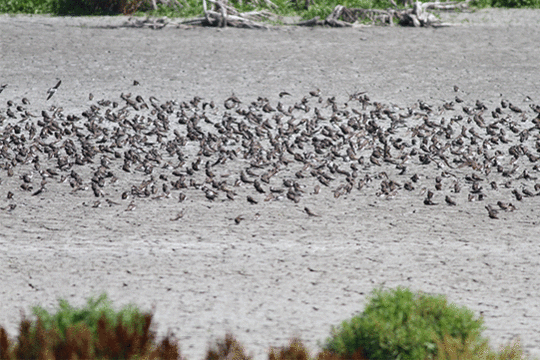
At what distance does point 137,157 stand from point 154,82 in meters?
2.78

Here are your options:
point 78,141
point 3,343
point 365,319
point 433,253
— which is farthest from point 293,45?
point 3,343

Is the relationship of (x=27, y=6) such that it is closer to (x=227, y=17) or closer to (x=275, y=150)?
(x=227, y=17)

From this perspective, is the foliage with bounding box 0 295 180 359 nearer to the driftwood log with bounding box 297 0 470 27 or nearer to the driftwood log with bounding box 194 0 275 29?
the driftwood log with bounding box 194 0 275 29

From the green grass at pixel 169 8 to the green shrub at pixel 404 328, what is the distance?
9597 mm

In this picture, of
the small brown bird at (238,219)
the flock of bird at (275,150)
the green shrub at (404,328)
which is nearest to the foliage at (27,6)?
the flock of bird at (275,150)

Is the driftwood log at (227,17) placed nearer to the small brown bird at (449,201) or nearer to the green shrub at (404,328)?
the small brown bird at (449,201)

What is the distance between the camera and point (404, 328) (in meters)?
3.12

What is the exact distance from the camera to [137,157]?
23.1 ft

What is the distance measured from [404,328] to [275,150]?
433cm

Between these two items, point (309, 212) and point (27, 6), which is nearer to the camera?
point (309, 212)

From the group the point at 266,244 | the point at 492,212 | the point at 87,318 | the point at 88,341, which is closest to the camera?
the point at 88,341

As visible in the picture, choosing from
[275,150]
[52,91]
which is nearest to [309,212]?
[275,150]

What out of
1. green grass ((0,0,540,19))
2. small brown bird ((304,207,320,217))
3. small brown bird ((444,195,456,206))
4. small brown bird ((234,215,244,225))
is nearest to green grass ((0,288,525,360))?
small brown bird ((234,215,244,225))

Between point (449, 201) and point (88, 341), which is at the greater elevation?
point (88, 341)
